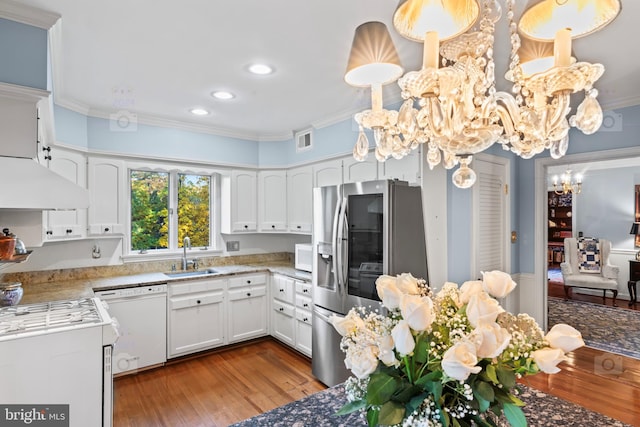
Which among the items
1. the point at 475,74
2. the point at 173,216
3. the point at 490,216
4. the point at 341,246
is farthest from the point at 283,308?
the point at 475,74

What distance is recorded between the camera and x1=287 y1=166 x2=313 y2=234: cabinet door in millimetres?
3941

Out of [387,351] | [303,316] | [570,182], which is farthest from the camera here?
[570,182]

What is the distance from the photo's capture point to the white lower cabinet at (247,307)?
3.77 meters

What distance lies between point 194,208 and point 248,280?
113cm

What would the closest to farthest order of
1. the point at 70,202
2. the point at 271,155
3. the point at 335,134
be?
the point at 70,202
the point at 335,134
the point at 271,155

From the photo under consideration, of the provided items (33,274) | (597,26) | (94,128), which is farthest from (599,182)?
(33,274)

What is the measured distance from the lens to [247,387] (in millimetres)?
2953

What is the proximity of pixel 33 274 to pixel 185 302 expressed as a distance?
51.4 inches

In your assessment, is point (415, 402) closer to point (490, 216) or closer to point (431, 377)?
point (431, 377)

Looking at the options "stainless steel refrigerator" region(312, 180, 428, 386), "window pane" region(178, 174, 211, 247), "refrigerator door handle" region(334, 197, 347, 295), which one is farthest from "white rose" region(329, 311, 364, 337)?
"window pane" region(178, 174, 211, 247)

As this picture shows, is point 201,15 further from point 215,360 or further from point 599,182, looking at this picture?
point 599,182

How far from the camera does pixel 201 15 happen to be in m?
1.81

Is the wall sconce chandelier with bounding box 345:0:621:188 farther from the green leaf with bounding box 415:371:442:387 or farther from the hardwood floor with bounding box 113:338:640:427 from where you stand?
the hardwood floor with bounding box 113:338:640:427

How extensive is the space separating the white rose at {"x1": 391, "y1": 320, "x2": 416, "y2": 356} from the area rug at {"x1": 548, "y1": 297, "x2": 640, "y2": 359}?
423 cm
